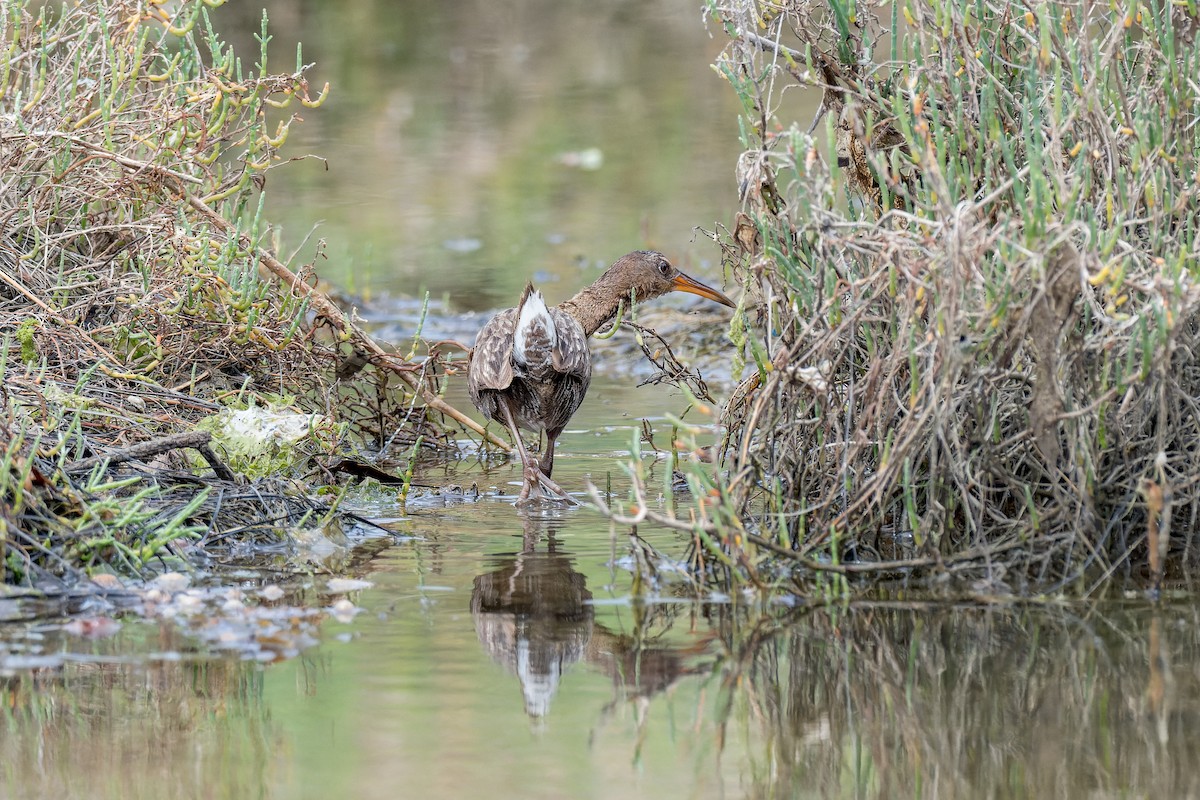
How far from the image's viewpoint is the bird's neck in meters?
7.52

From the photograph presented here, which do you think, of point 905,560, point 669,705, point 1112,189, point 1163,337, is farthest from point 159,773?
point 1112,189

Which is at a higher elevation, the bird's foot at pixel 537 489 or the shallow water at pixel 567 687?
the bird's foot at pixel 537 489

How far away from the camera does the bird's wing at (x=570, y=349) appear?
664 cm

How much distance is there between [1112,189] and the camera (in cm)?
465

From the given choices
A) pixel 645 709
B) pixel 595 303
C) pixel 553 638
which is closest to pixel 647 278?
pixel 595 303

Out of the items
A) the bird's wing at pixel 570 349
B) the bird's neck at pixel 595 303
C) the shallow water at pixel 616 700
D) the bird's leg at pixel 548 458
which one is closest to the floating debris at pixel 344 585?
the shallow water at pixel 616 700

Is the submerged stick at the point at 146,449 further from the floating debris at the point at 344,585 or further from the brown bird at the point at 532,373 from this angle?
the brown bird at the point at 532,373

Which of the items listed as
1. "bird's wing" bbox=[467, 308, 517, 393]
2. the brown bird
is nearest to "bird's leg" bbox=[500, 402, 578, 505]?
the brown bird

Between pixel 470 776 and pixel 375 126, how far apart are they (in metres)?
13.3

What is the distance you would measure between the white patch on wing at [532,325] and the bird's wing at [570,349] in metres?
0.05

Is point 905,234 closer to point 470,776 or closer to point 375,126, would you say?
point 470,776

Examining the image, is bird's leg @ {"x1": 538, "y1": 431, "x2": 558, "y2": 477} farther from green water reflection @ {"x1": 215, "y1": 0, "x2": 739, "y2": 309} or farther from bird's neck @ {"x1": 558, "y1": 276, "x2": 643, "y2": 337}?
green water reflection @ {"x1": 215, "y1": 0, "x2": 739, "y2": 309}

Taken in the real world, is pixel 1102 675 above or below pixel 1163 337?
below

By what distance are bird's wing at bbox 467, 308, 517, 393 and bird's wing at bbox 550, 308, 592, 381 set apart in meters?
0.18
